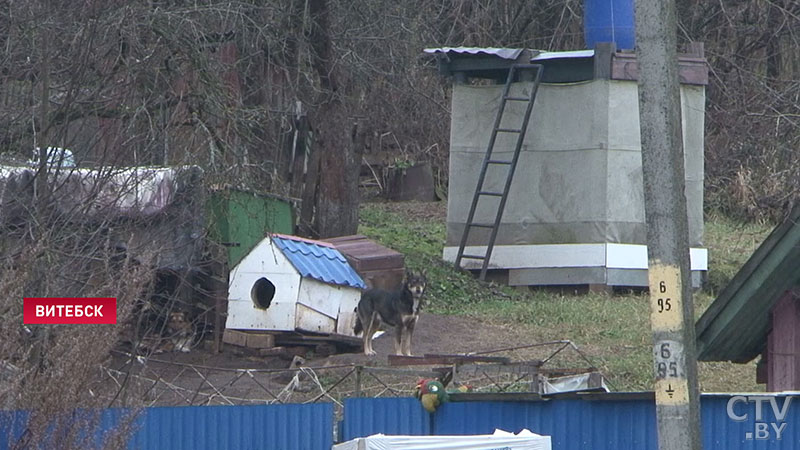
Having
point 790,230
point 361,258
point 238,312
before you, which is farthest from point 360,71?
point 790,230

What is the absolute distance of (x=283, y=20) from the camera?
56.6 feet

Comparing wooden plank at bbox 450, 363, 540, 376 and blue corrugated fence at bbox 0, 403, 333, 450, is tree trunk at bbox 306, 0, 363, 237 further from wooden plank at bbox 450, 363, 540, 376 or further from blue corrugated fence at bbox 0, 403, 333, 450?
blue corrugated fence at bbox 0, 403, 333, 450

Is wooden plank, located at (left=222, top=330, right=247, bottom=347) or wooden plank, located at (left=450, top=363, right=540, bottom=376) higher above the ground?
wooden plank, located at (left=222, top=330, right=247, bottom=347)

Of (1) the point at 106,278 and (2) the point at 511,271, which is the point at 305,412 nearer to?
(1) the point at 106,278

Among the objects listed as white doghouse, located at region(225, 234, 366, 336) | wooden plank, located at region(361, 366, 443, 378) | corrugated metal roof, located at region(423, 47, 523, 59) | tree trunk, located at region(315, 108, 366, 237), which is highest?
corrugated metal roof, located at region(423, 47, 523, 59)

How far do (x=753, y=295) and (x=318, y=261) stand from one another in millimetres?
7725

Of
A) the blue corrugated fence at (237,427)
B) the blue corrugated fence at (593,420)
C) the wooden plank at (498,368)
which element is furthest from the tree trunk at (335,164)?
the blue corrugated fence at (593,420)

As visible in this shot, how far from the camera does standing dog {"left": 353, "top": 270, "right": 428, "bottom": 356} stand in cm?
1485

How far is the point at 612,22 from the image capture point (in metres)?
18.9

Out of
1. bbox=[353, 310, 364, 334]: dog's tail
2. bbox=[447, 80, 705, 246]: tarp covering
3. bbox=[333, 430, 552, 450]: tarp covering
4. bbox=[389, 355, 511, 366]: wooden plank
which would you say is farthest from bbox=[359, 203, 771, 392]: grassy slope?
bbox=[333, 430, 552, 450]: tarp covering

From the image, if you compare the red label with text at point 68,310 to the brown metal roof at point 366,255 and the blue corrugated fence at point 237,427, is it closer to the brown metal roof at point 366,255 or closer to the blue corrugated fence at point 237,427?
the blue corrugated fence at point 237,427

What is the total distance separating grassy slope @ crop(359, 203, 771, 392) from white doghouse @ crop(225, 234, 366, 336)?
2.41 m

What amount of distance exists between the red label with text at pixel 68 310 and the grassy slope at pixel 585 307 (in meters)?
5.93

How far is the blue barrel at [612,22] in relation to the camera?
62.0ft
